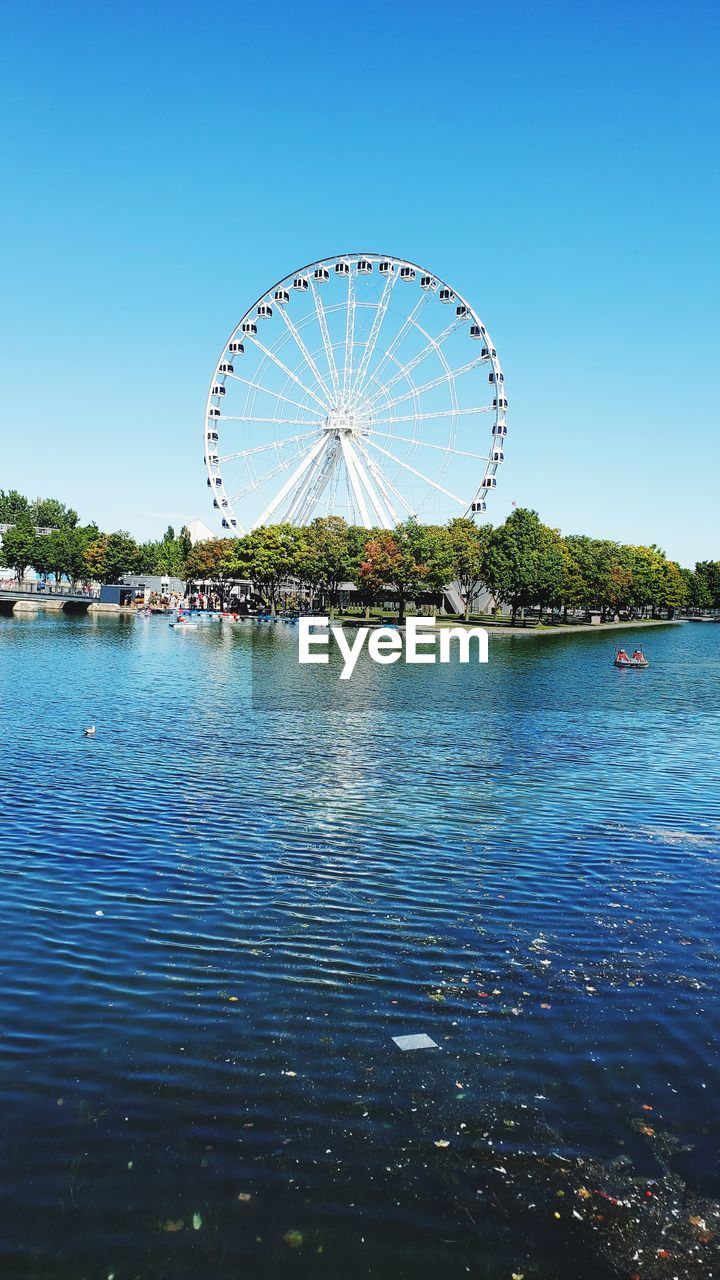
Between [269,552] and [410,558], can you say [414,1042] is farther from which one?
[269,552]

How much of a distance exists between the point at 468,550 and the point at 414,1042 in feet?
415

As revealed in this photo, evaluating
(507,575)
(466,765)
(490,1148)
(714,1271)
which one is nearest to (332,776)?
(466,765)

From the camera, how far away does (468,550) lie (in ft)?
444

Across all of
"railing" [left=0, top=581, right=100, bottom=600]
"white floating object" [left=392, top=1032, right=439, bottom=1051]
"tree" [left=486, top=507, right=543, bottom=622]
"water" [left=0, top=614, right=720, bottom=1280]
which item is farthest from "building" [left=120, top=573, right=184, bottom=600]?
"white floating object" [left=392, top=1032, right=439, bottom=1051]

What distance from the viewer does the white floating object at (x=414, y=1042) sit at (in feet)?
36.7

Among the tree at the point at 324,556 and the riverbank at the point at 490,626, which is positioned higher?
the tree at the point at 324,556

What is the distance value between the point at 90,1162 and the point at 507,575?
12855cm

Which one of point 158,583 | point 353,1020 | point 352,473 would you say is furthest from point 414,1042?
point 158,583

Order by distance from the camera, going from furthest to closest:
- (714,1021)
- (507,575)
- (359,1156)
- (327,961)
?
(507,575) < (327,961) < (714,1021) < (359,1156)

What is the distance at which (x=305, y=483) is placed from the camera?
4626 inches

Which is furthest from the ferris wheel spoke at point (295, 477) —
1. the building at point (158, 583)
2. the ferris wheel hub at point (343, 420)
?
the building at point (158, 583)

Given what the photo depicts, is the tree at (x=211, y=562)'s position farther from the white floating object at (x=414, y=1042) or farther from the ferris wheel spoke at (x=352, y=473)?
the white floating object at (x=414, y=1042)

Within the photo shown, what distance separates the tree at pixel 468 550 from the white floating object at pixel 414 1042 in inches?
4783

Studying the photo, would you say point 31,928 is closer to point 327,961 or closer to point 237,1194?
point 327,961
